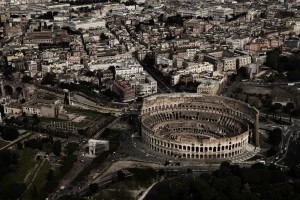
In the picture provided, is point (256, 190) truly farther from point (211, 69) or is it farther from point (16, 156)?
point (211, 69)

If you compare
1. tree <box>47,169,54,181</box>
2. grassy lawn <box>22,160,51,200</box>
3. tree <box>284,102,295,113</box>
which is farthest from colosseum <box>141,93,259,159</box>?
tree <box>47,169,54,181</box>

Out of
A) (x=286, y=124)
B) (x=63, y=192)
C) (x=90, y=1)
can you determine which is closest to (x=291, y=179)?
(x=286, y=124)

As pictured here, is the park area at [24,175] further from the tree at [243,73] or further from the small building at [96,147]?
the tree at [243,73]

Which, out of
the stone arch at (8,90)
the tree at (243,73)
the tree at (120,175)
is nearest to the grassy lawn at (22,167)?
the tree at (120,175)

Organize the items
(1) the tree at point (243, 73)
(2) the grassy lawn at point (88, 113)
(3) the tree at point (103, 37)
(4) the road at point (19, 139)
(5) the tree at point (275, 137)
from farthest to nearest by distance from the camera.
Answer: (3) the tree at point (103, 37) < (1) the tree at point (243, 73) < (2) the grassy lawn at point (88, 113) < (5) the tree at point (275, 137) < (4) the road at point (19, 139)

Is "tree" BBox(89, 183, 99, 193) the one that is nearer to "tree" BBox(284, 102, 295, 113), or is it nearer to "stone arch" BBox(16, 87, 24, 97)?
"stone arch" BBox(16, 87, 24, 97)

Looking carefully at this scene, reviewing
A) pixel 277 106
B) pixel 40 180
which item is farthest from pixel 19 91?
pixel 277 106

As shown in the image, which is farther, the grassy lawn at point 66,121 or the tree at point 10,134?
the grassy lawn at point 66,121

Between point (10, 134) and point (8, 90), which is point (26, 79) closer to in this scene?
point (8, 90)
